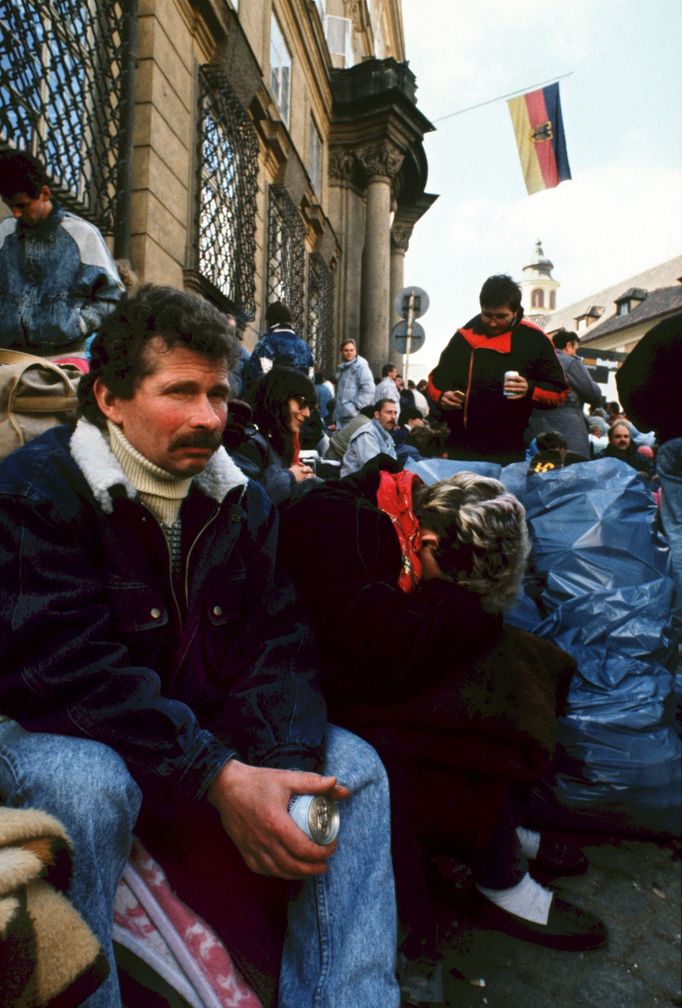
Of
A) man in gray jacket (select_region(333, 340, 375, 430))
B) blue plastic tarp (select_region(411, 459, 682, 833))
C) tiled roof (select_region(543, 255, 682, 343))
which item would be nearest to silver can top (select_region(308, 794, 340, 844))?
blue plastic tarp (select_region(411, 459, 682, 833))

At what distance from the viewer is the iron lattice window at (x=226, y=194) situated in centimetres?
806

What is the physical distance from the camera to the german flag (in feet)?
39.9

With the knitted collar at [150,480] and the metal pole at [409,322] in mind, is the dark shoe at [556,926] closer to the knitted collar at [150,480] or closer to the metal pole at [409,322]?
the knitted collar at [150,480]

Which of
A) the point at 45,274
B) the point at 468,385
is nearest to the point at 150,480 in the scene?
the point at 45,274

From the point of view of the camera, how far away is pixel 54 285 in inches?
126

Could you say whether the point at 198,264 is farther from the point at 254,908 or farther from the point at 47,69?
the point at 254,908

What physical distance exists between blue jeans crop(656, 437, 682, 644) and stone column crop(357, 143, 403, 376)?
14.3m

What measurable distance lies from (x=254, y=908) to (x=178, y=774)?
0.38m

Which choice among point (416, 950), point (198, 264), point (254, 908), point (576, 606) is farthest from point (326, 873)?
point (198, 264)

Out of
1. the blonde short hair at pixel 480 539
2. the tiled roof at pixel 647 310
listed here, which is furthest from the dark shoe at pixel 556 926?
the tiled roof at pixel 647 310

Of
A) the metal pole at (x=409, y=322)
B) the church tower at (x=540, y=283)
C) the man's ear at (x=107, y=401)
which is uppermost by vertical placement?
the church tower at (x=540, y=283)

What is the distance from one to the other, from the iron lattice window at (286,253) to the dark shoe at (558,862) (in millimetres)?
10138

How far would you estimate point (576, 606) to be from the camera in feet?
9.57

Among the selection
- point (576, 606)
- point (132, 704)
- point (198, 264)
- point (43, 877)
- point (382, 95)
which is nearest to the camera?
point (43, 877)
